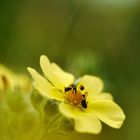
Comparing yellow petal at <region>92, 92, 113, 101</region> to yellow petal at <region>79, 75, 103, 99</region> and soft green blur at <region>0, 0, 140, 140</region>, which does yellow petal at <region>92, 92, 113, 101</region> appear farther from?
soft green blur at <region>0, 0, 140, 140</region>

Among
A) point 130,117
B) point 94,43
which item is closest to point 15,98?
point 130,117

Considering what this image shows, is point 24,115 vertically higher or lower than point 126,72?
lower

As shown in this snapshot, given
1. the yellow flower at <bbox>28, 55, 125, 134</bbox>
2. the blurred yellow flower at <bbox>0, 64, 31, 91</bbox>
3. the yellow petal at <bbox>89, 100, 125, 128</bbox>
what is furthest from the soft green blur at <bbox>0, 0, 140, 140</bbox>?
the yellow petal at <bbox>89, 100, 125, 128</bbox>

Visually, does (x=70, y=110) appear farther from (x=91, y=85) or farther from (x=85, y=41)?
(x=85, y=41)

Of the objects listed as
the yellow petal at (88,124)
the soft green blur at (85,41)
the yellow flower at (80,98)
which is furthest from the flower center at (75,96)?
the soft green blur at (85,41)

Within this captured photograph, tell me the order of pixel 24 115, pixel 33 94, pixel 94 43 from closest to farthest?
pixel 24 115 < pixel 33 94 < pixel 94 43

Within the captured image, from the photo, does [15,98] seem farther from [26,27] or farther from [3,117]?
[26,27]

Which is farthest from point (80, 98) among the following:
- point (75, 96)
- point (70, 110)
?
point (70, 110)
